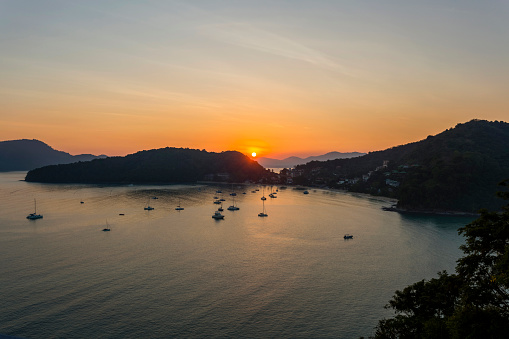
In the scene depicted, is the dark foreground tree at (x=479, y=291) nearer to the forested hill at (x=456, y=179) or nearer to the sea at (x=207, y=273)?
the sea at (x=207, y=273)

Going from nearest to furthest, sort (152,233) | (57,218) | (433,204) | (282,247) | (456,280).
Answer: (456,280) → (282,247) → (152,233) → (57,218) → (433,204)

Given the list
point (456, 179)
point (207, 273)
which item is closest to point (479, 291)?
point (207, 273)

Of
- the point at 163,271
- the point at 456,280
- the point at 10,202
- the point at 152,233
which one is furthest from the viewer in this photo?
the point at 10,202

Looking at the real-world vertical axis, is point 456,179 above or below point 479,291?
above

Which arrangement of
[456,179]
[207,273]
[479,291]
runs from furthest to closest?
[456,179]
[207,273]
[479,291]

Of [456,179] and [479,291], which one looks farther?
[456,179]

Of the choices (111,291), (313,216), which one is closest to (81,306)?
(111,291)

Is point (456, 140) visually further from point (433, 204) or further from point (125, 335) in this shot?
point (125, 335)

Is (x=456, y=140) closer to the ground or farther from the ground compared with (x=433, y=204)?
farther from the ground

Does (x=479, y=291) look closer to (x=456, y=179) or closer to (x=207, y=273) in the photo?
(x=207, y=273)
